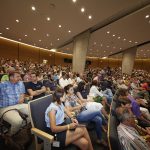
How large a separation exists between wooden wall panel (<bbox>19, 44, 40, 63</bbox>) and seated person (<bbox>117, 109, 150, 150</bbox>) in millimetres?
20990

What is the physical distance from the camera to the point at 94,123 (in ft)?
11.4

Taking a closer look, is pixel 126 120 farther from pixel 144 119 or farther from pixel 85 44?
pixel 85 44

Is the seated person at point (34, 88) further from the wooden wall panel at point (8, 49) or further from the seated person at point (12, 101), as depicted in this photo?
the wooden wall panel at point (8, 49)

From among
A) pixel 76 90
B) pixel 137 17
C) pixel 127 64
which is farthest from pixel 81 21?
pixel 127 64

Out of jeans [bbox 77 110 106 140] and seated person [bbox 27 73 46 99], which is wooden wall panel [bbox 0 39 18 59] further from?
jeans [bbox 77 110 106 140]

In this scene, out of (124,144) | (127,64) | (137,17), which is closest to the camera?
(124,144)

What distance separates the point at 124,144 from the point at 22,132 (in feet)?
6.37

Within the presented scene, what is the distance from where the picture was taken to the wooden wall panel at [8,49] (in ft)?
60.9

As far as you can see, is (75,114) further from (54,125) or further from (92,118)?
(54,125)

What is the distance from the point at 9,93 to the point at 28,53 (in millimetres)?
20531

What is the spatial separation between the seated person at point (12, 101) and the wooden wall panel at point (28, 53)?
19255mm

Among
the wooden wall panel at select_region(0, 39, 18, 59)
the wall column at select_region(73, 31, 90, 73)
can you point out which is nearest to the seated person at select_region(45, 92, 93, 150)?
the wall column at select_region(73, 31, 90, 73)

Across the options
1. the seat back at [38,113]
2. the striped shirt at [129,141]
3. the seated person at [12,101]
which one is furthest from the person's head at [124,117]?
the seated person at [12,101]

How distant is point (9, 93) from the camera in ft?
11.0
